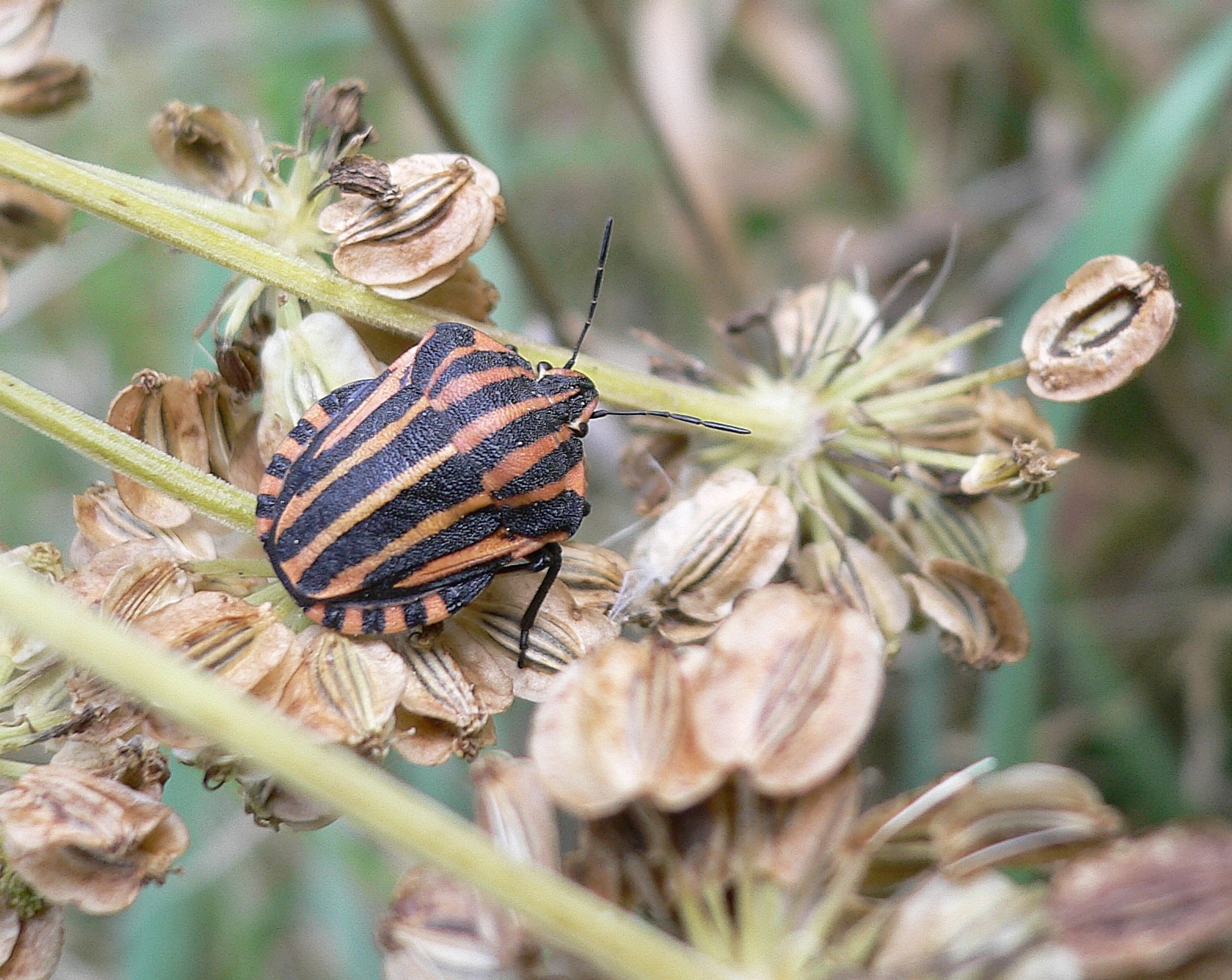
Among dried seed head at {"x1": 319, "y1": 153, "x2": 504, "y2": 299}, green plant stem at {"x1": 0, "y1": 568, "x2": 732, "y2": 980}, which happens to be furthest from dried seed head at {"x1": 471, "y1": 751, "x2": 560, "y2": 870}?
dried seed head at {"x1": 319, "y1": 153, "x2": 504, "y2": 299}

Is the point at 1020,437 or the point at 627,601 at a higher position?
the point at 627,601

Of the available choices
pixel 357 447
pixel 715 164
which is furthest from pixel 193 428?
pixel 715 164

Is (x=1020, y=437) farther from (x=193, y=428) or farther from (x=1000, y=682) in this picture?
(x=193, y=428)

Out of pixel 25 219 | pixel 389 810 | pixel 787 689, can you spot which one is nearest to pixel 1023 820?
pixel 787 689

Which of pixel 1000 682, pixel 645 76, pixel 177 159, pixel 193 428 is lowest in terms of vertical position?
pixel 1000 682

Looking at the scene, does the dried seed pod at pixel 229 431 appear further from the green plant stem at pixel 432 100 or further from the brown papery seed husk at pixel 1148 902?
the brown papery seed husk at pixel 1148 902
